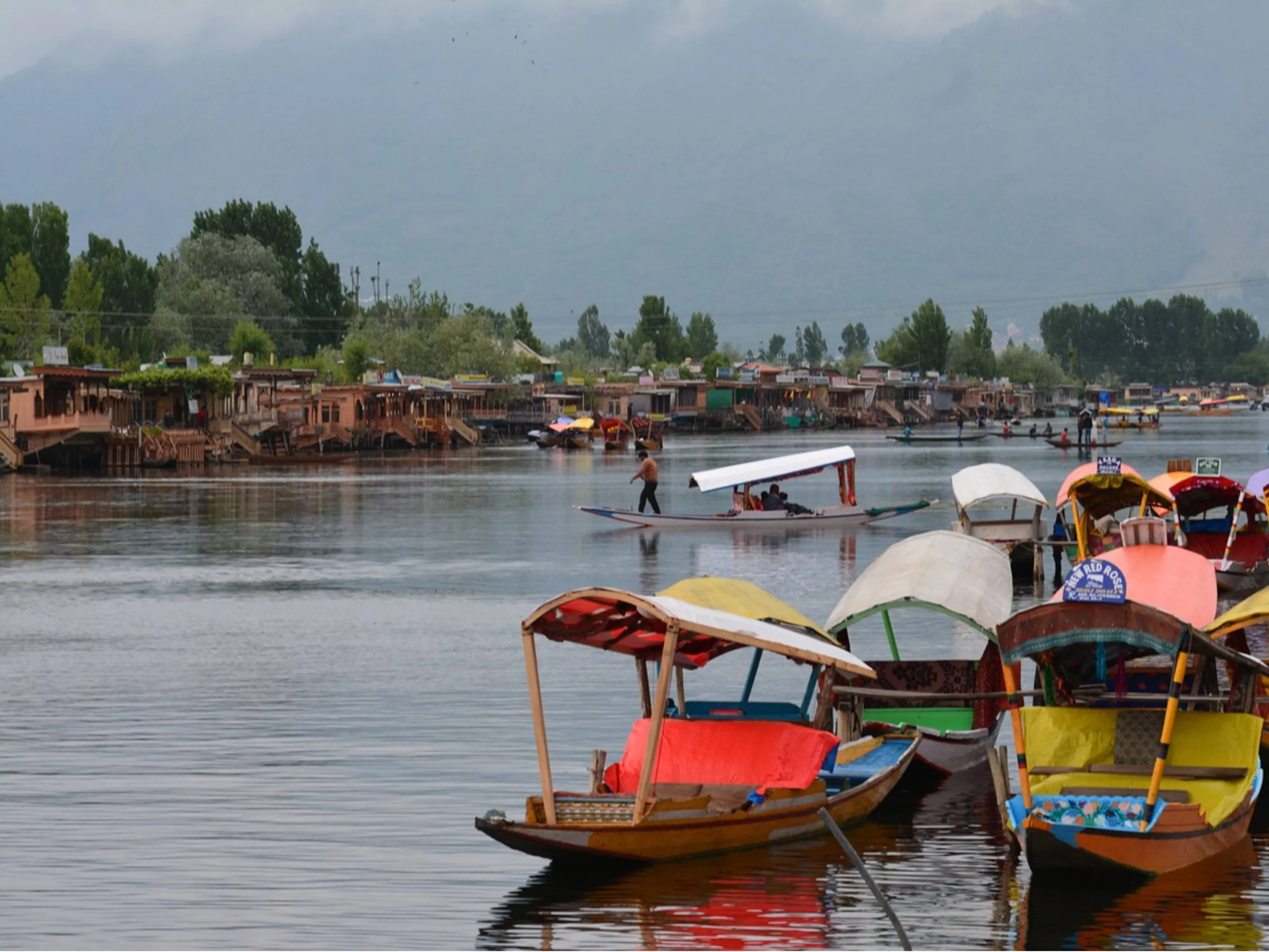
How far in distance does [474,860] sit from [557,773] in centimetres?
→ 291

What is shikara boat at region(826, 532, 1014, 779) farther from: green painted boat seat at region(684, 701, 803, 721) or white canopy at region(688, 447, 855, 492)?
white canopy at region(688, 447, 855, 492)

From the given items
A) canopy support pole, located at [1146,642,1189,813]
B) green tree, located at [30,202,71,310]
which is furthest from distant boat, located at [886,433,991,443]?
canopy support pole, located at [1146,642,1189,813]

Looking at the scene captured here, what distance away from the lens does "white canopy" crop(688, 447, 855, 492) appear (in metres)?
46.8

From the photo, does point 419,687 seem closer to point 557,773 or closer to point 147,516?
point 557,773

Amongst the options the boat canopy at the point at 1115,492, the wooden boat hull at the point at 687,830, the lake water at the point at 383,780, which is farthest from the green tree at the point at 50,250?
the wooden boat hull at the point at 687,830

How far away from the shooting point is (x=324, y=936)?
12742mm

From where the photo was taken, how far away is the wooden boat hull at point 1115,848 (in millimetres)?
13398

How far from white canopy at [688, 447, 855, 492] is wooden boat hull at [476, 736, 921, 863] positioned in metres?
30.6

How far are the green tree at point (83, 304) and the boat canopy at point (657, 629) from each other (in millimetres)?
101670

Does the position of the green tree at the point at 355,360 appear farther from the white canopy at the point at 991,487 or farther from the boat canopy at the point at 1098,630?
the boat canopy at the point at 1098,630

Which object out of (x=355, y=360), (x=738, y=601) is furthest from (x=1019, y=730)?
(x=355, y=360)

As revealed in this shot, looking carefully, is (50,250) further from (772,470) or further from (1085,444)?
(772,470)

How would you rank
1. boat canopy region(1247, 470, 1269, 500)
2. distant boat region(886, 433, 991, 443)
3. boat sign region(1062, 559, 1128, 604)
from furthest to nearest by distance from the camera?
distant boat region(886, 433, 991, 443) → boat canopy region(1247, 470, 1269, 500) → boat sign region(1062, 559, 1128, 604)

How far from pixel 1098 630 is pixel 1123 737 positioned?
2225 millimetres
